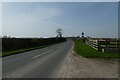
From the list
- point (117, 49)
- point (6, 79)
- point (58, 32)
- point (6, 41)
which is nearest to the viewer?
point (6, 79)

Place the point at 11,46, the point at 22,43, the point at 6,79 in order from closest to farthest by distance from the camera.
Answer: the point at 6,79 → the point at 11,46 → the point at 22,43

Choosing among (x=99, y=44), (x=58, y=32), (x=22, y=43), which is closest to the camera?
(x=99, y=44)

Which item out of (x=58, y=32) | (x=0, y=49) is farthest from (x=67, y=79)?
(x=58, y=32)

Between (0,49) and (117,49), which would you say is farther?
(0,49)

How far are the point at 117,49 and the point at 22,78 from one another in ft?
60.4

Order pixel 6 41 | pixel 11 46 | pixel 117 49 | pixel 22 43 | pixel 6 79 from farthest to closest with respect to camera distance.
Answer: pixel 22 43, pixel 11 46, pixel 6 41, pixel 117 49, pixel 6 79

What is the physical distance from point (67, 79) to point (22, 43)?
33842 mm

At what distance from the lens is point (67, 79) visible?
9.76m

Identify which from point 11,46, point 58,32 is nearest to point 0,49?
point 11,46

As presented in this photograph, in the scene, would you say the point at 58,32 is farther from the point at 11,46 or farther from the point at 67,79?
the point at 67,79

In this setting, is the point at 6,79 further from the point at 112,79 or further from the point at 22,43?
the point at 22,43

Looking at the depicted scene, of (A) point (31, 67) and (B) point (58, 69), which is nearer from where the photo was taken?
(B) point (58, 69)

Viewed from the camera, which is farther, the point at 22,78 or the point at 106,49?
the point at 106,49

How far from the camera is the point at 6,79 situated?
375 inches
